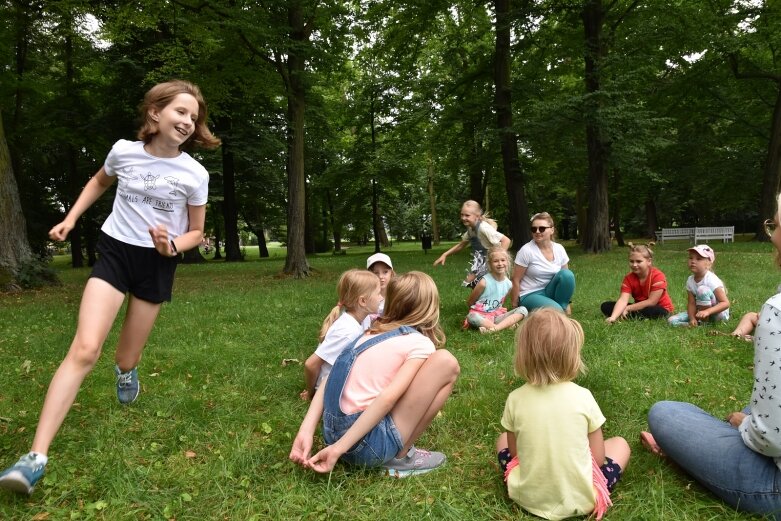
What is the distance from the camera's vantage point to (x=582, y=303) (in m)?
7.95

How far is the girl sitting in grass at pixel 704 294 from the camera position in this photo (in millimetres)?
5719

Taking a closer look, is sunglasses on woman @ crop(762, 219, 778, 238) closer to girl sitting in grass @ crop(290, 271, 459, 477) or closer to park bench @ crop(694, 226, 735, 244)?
girl sitting in grass @ crop(290, 271, 459, 477)

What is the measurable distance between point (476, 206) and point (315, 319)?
2654 millimetres

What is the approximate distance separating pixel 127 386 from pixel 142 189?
1501 millimetres

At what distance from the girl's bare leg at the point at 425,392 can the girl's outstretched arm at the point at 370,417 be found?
5 centimetres

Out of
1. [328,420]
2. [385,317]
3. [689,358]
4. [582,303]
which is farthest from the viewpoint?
[582,303]

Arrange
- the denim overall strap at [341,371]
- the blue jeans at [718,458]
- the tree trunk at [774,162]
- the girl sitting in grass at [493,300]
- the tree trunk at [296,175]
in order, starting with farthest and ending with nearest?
the tree trunk at [774,162] → the tree trunk at [296,175] → the girl sitting in grass at [493,300] → the denim overall strap at [341,371] → the blue jeans at [718,458]

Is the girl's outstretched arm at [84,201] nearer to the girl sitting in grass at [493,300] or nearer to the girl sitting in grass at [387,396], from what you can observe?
the girl sitting in grass at [387,396]

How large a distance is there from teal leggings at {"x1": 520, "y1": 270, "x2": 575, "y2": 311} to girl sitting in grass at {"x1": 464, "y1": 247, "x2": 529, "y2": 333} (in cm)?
16

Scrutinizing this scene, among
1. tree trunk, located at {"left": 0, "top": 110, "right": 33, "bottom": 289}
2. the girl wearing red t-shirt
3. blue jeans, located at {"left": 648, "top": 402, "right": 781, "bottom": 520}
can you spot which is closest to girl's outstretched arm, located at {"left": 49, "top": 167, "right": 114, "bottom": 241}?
blue jeans, located at {"left": 648, "top": 402, "right": 781, "bottom": 520}

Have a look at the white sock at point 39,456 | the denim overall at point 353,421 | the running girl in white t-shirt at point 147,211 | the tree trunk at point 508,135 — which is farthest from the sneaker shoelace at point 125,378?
the tree trunk at point 508,135

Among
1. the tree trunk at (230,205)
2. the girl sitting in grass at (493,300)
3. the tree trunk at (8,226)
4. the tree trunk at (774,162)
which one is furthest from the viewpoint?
the tree trunk at (230,205)

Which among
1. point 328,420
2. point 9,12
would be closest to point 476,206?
point 328,420

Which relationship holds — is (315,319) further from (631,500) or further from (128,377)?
(631,500)
